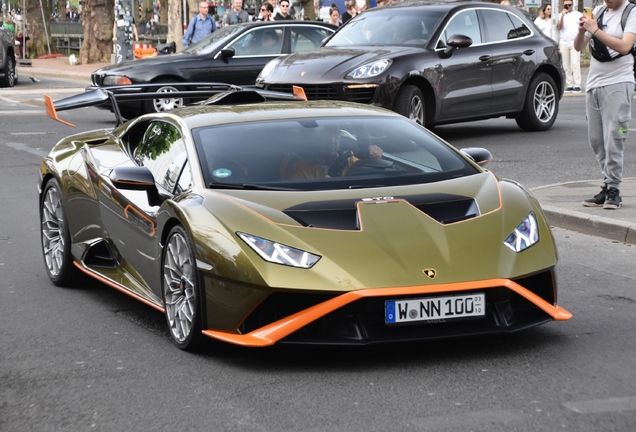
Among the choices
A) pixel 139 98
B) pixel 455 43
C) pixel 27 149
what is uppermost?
pixel 139 98

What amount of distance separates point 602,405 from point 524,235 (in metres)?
1.16

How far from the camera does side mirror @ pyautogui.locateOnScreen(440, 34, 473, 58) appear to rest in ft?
47.1

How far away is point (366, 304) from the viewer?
490cm

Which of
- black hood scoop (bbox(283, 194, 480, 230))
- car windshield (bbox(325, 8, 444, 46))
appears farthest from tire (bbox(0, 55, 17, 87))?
Answer: black hood scoop (bbox(283, 194, 480, 230))

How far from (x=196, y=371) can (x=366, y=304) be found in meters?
0.83

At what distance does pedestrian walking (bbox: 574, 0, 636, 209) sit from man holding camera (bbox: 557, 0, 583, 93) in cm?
1451

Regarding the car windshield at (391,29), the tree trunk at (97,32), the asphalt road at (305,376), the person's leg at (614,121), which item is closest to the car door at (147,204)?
the asphalt road at (305,376)

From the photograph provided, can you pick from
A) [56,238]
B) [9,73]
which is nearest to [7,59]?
[9,73]

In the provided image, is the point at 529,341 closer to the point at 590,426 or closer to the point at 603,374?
the point at 603,374

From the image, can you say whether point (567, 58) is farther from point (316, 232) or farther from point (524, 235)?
point (316, 232)

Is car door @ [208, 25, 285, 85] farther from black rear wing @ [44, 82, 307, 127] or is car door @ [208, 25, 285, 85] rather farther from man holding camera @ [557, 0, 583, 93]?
black rear wing @ [44, 82, 307, 127]

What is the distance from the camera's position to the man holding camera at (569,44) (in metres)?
23.4

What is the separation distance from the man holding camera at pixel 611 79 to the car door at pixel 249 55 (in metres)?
9.75

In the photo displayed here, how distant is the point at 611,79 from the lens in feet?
29.9
